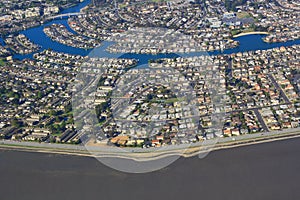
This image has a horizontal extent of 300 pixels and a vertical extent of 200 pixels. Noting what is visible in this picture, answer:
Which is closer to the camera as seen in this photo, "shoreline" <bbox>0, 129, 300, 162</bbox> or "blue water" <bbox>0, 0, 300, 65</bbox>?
"shoreline" <bbox>0, 129, 300, 162</bbox>

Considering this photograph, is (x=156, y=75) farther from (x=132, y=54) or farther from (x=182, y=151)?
(x=182, y=151)

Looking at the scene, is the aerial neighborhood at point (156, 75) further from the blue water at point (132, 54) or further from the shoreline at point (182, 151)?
Answer: the shoreline at point (182, 151)

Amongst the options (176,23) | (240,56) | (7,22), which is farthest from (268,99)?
(7,22)

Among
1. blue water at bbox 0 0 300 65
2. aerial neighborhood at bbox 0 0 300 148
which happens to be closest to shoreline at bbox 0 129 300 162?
aerial neighborhood at bbox 0 0 300 148

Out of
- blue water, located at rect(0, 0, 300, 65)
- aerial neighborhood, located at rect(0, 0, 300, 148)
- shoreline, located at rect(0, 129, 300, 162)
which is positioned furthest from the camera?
blue water, located at rect(0, 0, 300, 65)

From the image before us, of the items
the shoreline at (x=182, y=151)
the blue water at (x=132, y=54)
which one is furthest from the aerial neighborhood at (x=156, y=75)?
the shoreline at (x=182, y=151)

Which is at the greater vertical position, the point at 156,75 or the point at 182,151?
the point at 156,75

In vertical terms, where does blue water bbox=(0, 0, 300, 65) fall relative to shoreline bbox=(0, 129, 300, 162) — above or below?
above

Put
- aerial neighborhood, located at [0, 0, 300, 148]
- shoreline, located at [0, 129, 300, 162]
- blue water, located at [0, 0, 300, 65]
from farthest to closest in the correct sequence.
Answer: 1. blue water, located at [0, 0, 300, 65]
2. aerial neighborhood, located at [0, 0, 300, 148]
3. shoreline, located at [0, 129, 300, 162]

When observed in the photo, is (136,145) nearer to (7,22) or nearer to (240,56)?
(240,56)

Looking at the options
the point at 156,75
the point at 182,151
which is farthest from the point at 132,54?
the point at 182,151

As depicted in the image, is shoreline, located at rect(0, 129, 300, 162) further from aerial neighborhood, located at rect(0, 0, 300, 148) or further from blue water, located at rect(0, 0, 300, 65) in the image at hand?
blue water, located at rect(0, 0, 300, 65)

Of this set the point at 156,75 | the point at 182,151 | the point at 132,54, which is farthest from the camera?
the point at 132,54
